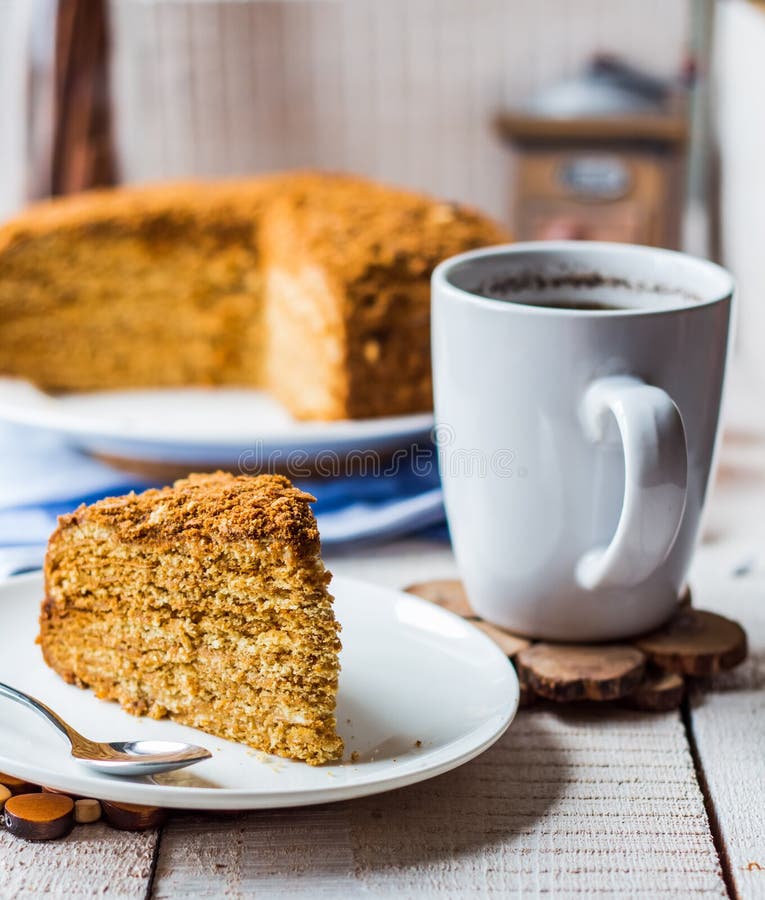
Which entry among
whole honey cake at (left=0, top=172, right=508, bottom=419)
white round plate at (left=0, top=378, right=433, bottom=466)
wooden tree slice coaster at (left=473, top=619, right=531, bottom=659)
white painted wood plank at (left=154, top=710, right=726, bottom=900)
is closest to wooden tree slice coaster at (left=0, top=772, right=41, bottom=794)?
white painted wood plank at (left=154, top=710, right=726, bottom=900)

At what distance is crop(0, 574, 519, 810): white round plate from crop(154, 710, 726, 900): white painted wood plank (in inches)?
1.7

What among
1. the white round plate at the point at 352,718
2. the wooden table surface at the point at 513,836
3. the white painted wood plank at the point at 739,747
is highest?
the white round plate at the point at 352,718

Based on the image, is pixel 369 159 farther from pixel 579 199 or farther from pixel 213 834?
pixel 213 834

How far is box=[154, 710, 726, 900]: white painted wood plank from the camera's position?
0.88 meters

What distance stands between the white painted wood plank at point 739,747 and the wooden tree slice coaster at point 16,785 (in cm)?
56

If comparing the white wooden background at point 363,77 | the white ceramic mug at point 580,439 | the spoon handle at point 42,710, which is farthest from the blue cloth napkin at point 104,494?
the white wooden background at point 363,77

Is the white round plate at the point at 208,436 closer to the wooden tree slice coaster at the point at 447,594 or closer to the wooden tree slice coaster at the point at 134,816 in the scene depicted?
the wooden tree slice coaster at the point at 447,594

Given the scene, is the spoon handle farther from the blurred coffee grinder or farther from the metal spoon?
the blurred coffee grinder

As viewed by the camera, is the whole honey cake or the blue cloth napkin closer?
the blue cloth napkin

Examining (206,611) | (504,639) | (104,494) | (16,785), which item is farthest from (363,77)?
(16,785)

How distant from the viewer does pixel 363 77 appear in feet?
11.1

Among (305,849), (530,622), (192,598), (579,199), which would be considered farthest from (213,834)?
(579,199)

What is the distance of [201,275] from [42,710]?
4.43 ft

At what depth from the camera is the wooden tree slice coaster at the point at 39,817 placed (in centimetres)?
92
